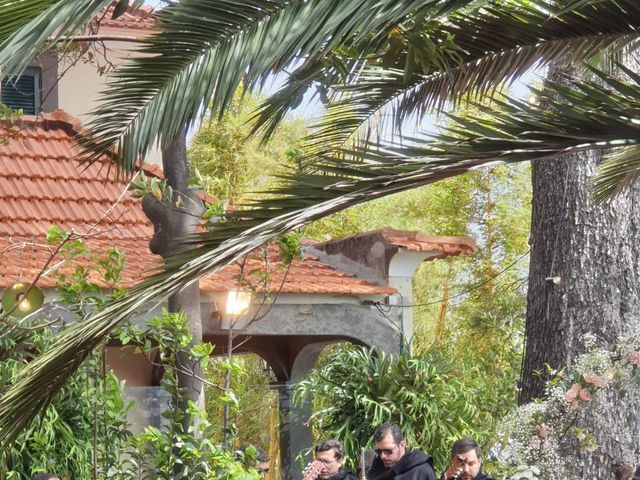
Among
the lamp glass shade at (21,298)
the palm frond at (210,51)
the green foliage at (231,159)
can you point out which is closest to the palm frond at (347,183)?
the palm frond at (210,51)

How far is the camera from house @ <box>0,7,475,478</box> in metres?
11.1

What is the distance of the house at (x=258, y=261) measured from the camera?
11070mm

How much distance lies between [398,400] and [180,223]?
3055 mm

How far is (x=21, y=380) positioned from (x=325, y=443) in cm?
378

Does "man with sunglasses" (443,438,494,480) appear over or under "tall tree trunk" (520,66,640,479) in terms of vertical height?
under

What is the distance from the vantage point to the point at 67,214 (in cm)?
1191

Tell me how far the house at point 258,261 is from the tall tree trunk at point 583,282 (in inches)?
78.4

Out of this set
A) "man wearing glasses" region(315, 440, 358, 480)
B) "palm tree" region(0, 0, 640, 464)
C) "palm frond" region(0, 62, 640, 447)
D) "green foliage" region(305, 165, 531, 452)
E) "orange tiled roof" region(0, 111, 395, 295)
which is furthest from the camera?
"green foliage" region(305, 165, 531, 452)

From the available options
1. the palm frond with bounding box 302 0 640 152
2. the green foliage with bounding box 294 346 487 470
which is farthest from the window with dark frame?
the palm frond with bounding box 302 0 640 152

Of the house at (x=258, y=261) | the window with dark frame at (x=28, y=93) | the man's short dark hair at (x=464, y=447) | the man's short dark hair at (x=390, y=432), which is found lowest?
the man's short dark hair at (x=390, y=432)

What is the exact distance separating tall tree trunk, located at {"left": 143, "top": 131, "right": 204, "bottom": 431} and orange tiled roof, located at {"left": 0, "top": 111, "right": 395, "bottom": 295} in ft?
6.27

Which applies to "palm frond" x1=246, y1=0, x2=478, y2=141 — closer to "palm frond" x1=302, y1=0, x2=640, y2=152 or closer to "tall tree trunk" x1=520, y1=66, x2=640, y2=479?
"palm frond" x1=302, y1=0, x2=640, y2=152

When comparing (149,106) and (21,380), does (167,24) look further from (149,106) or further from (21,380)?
(21,380)

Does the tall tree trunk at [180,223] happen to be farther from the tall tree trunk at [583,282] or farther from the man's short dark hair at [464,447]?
the tall tree trunk at [583,282]
